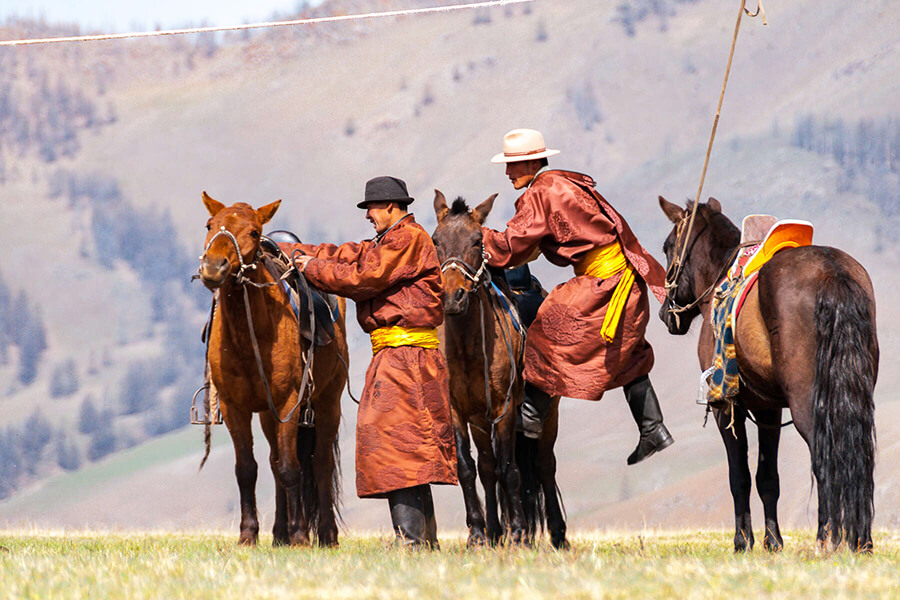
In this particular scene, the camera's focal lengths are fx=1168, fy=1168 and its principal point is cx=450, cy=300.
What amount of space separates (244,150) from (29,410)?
2265 cm

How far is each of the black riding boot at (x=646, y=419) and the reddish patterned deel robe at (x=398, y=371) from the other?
1.59 meters

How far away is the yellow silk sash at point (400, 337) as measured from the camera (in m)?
6.83

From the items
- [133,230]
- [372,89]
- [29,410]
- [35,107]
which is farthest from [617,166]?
[35,107]

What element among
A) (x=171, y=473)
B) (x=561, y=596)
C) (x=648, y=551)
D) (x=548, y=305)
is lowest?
(x=171, y=473)

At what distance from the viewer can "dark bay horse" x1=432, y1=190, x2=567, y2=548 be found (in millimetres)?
8016

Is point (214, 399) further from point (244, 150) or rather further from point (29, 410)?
point (244, 150)

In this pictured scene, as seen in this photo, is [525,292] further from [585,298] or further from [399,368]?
[399,368]

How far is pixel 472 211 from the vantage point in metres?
8.13

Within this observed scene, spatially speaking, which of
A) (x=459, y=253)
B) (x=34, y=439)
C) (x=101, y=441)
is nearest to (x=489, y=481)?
(x=459, y=253)

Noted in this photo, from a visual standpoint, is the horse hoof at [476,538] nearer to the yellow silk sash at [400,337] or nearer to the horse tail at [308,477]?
the horse tail at [308,477]

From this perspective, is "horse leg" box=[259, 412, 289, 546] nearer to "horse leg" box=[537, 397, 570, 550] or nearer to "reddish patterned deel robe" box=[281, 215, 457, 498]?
"reddish patterned deel robe" box=[281, 215, 457, 498]

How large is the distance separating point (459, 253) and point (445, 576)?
3.17m

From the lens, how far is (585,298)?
780cm

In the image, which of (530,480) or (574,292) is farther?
(530,480)
